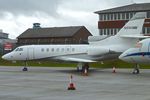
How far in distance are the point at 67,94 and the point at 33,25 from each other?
376 feet

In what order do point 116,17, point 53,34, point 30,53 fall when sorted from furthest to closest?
point 53,34 → point 116,17 → point 30,53

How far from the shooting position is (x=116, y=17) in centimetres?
8831

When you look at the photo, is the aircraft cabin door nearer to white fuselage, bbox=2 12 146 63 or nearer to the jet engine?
white fuselage, bbox=2 12 146 63

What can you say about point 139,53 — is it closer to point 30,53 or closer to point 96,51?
point 96,51

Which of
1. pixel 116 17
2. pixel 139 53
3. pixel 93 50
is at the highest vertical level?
pixel 116 17

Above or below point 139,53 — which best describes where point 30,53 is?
above

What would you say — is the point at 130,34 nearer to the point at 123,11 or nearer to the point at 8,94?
the point at 8,94

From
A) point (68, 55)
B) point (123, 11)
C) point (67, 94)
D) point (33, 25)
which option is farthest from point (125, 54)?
point (33, 25)

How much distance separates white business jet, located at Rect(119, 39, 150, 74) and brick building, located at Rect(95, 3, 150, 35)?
158ft

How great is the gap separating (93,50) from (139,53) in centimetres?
627

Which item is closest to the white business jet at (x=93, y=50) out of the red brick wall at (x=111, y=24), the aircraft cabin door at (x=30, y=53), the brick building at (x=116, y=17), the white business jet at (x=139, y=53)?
the aircraft cabin door at (x=30, y=53)

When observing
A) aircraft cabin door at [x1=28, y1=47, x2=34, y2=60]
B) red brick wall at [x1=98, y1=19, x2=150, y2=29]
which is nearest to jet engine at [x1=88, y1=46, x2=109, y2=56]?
aircraft cabin door at [x1=28, y1=47, x2=34, y2=60]

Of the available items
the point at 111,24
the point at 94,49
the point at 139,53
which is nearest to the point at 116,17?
the point at 111,24

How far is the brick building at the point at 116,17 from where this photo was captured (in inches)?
3366
